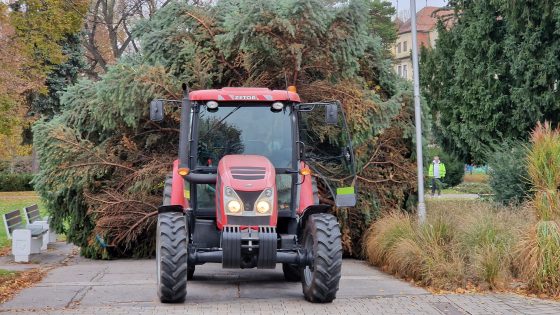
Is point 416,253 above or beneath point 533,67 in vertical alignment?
beneath

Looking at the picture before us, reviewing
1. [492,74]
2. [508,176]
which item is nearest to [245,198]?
[508,176]

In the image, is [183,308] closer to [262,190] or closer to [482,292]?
[262,190]

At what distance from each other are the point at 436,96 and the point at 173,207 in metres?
18.7

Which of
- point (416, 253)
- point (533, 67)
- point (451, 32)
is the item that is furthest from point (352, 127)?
point (451, 32)

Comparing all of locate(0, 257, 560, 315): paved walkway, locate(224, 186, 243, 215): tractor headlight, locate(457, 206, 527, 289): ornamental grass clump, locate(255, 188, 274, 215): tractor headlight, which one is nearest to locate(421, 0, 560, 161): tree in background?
locate(457, 206, 527, 289): ornamental grass clump

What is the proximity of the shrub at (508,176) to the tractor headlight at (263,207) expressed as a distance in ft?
27.8

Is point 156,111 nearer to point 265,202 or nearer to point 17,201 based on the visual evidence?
point 265,202

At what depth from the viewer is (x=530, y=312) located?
29.6 feet

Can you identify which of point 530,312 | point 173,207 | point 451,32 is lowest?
point 530,312

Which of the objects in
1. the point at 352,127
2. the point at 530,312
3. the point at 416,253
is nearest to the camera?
the point at 530,312

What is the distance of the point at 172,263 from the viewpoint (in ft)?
30.1

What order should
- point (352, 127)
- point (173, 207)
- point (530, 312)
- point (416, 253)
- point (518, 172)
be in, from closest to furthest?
point (530, 312), point (173, 207), point (416, 253), point (352, 127), point (518, 172)

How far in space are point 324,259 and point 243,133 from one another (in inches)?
88.5

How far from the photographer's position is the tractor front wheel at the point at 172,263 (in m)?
9.18
